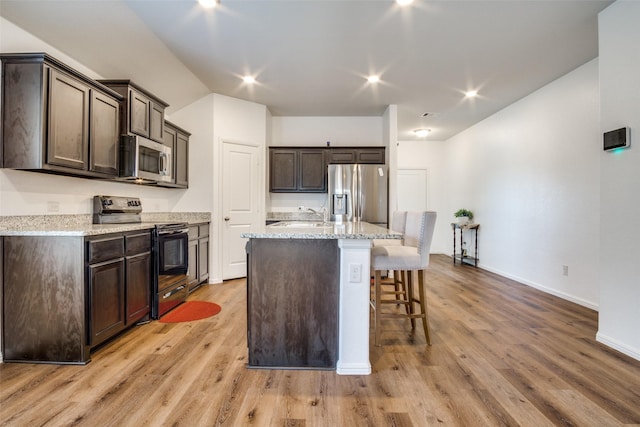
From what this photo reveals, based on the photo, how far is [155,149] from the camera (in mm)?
3240

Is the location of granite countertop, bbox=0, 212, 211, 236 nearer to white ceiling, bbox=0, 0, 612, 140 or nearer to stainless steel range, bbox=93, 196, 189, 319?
stainless steel range, bbox=93, 196, 189, 319

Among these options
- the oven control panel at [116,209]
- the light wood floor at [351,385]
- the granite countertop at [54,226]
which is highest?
the oven control panel at [116,209]

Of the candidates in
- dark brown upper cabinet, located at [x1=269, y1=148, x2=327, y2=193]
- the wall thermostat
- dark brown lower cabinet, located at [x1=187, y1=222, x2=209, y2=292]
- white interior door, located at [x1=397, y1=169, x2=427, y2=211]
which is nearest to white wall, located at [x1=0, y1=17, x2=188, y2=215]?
dark brown lower cabinet, located at [x1=187, y1=222, x2=209, y2=292]

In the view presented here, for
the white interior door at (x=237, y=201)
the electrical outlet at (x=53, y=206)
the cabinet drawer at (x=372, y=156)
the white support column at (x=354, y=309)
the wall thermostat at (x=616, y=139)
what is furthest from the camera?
the cabinet drawer at (x=372, y=156)

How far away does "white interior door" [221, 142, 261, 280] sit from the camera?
4504 millimetres

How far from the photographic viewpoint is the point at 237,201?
182 inches

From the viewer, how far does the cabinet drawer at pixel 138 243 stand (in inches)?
101

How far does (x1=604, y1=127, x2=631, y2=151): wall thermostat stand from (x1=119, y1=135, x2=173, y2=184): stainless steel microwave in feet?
13.3

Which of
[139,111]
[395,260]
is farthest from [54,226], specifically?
[395,260]

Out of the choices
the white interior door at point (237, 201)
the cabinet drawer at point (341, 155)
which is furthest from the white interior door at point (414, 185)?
the white interior door at point (237, 201)

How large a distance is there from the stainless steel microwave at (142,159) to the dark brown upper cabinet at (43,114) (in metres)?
0.44

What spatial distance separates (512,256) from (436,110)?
8.56ft

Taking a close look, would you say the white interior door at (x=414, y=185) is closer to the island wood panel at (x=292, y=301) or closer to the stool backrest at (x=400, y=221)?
the stool backrest at (x=400, y=221)

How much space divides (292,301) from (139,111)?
8.18 ft
